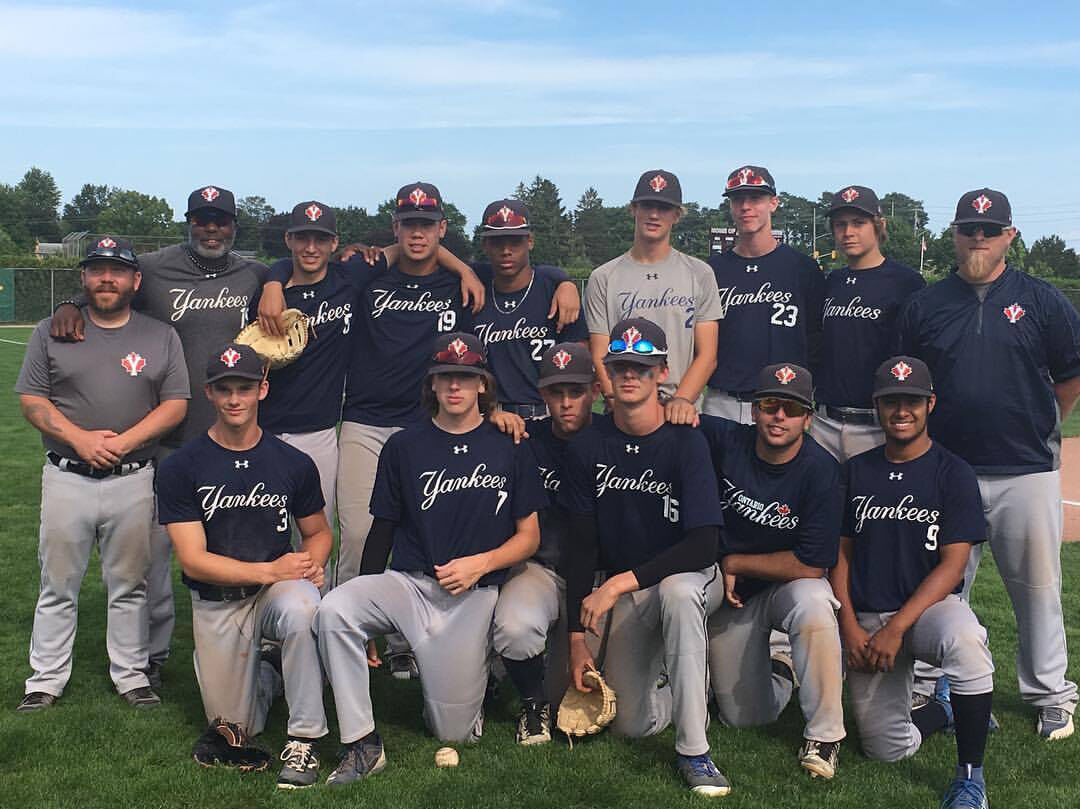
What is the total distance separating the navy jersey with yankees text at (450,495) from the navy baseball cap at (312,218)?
4.60 feet

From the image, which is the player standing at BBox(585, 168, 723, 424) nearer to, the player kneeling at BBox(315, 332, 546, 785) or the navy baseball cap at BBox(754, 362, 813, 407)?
the navy baseball cap at BBox(754, 362, 813, 407)

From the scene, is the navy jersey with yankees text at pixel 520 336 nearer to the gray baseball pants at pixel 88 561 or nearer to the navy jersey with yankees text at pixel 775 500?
the navy jersey with yankees text at pixel 775 500

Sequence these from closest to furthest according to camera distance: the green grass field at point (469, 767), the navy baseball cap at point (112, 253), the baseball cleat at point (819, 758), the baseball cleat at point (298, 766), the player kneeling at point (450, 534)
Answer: the green grass field at point (469, 767) → the baseball cleat at point (298, 766) → the baseball cleat at point (819, 758) → the player kneeling at point (450, 534) → the navy baseball cap at point (112, 253)

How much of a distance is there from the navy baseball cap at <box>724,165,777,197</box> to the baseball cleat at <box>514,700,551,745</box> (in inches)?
111

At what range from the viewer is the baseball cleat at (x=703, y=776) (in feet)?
13.7

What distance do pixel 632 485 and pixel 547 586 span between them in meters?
0.65

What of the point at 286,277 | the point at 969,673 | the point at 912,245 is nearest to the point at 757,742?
the point at 969,673

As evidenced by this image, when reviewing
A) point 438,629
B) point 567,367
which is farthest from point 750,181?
point 438,629

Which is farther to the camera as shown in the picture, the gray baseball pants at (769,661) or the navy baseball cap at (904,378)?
the navy baseball cap at (904,378)

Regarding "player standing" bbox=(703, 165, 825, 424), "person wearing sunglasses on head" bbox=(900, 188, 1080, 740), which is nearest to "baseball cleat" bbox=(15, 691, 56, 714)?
"player standing" bbox=(703, 165, 825, 424)

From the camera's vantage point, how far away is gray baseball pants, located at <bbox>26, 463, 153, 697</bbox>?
513 centimetres

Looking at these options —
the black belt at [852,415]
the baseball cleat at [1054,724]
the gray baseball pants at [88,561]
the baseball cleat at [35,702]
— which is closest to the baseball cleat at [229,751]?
the gray baseball pants at [88,561]

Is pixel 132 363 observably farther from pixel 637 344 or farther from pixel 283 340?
pixel 637 344

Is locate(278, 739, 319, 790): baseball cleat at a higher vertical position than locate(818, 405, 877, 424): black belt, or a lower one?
lower
